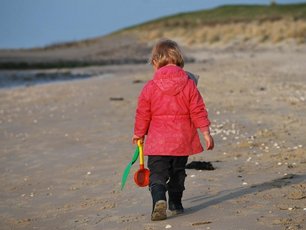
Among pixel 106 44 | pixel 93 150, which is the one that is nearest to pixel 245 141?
pixel 93 150

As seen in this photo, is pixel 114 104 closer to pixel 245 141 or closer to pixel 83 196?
pixel 245 141

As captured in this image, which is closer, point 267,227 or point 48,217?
point 267,227

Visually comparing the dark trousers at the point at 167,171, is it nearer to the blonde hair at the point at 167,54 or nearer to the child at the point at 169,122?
the child at the point at 169,122

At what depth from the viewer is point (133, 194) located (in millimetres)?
6766

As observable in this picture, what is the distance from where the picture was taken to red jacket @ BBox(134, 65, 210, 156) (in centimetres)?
573

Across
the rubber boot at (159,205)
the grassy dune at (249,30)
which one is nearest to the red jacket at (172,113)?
the rubber boot at (159,205)

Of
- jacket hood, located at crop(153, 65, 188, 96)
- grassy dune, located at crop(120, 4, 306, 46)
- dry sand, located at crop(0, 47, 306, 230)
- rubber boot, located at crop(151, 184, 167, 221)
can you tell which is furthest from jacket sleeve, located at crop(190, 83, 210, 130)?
grassy dune, located at crop(120, 4, 306, 46)

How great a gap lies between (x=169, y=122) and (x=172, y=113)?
73 millimetres

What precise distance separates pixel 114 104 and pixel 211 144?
25.8ft

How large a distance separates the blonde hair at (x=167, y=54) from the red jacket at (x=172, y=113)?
0.30 ft

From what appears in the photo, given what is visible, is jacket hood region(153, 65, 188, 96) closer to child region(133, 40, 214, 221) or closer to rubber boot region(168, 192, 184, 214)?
child region(133, 40, 214, 221)

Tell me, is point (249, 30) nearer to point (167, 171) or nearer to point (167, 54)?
point (167, 54)

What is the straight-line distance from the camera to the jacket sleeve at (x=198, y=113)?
5.70 m

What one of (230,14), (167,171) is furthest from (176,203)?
(230,14)
